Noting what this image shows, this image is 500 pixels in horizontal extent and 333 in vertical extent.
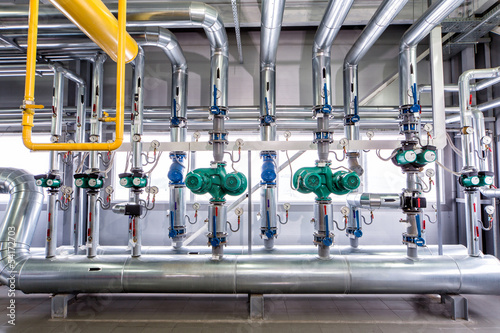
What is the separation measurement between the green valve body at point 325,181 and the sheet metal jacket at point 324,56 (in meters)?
0.20

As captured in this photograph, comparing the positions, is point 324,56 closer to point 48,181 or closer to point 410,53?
point 410,53

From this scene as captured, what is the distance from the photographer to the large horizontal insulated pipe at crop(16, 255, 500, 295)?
108 inches

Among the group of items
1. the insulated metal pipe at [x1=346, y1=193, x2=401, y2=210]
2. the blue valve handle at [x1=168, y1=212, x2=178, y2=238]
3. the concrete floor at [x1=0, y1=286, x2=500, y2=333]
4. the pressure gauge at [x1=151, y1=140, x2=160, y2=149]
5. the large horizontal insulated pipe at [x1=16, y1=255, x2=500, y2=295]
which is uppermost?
the pressure gauge at [x1=151, y1=140, x2=160, y2=149]

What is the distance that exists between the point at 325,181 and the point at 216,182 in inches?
49.0

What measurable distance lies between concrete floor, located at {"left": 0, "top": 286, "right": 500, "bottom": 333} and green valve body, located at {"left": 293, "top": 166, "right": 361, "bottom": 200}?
50.0 inches

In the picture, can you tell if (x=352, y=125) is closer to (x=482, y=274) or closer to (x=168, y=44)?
(x=482, y=274)

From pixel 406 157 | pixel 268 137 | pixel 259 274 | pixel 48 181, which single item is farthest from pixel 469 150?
pixel 48 181

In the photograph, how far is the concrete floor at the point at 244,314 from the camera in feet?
8.64

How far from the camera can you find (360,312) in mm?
2912

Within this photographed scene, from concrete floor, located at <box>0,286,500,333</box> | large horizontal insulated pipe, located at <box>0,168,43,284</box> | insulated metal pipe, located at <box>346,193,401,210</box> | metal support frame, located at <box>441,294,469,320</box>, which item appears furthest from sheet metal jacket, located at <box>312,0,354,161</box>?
large horizontal insulated pipe, located at <box>0,168,43,284</box>

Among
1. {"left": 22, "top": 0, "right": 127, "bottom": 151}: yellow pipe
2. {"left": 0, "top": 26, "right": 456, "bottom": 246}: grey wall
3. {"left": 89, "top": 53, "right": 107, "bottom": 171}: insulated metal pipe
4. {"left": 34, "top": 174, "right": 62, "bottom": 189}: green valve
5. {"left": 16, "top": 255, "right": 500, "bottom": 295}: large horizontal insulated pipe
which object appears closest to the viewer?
{"left": 22, "top": 0, "right": 127, "bottom": 151}: yellow pipe

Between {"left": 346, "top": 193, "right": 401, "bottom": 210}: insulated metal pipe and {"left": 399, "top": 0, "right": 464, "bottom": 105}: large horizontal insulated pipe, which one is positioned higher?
{"left": 399, "top": 0, "right": 464, "bottom": 105}: large horizontal insulated pipe

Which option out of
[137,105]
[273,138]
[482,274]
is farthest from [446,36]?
[137,105]

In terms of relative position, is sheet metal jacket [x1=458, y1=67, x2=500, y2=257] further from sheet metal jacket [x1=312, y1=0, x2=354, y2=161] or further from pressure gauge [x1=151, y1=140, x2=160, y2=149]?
pressure gauge [x1=151, y1=140, x2=160, y2=149]
